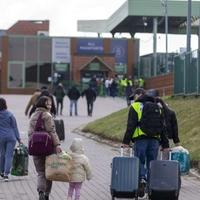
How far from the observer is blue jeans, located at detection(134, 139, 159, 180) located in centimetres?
1130

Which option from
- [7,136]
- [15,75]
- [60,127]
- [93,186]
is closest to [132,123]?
[93,186]

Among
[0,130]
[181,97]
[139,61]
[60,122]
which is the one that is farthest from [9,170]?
[139,61]

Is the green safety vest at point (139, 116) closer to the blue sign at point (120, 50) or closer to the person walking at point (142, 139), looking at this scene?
the person walking at point (142, 139)

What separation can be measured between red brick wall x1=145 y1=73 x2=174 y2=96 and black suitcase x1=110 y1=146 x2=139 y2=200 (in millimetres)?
29244

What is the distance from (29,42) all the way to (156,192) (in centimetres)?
5818

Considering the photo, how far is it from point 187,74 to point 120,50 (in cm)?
3828

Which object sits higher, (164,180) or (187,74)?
(187,74)

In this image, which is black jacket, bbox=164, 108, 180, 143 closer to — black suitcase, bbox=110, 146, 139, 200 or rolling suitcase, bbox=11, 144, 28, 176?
black suitcase, bbox=110, 146, 139, 200

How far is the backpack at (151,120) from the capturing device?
36.7 feet

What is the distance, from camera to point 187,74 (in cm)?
2959

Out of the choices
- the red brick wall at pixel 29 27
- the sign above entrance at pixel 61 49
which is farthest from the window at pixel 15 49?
the red brick wall at pixel 29 27

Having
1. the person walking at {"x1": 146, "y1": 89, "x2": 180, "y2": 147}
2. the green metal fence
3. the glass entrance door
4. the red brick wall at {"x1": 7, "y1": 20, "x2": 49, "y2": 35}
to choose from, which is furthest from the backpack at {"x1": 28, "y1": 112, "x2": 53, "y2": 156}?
the red brick wall at {"x1": 7, "y1": 20, "x2": 49, "y2": 35}

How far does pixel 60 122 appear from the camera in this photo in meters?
22.4

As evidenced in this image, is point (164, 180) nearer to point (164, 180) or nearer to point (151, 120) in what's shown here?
point (164, 180)
